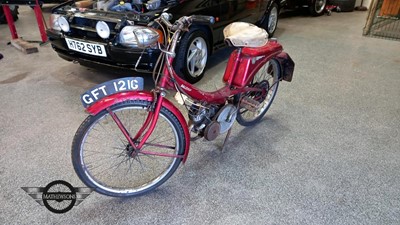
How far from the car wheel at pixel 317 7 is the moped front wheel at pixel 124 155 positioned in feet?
16.2

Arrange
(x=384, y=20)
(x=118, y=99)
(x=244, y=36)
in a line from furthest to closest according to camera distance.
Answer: (x=384, y=20) → (x=244, y=36) → (x=118, y=99)

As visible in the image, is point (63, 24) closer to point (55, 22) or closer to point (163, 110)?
point (55, 22)

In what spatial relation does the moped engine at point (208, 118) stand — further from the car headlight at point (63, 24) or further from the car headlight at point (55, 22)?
the car headlight at point (55, 22)

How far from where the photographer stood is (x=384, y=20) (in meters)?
5.59

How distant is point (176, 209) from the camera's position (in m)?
1.58

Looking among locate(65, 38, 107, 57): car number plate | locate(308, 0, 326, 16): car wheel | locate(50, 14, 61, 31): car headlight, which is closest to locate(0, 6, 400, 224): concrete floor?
locate(65, 38, 107, 57): car number plate

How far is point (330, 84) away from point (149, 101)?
226 centimetres

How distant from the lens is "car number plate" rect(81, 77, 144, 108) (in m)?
1.40

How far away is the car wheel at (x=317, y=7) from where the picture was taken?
5.87 metres

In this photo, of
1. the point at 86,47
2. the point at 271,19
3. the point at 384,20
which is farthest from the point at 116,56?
the point at 384,20

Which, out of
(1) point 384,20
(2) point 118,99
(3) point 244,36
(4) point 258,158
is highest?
(3) point 244,36

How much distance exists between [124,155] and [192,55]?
1.32 metres

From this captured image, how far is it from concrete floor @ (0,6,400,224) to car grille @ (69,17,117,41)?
556 millimetres

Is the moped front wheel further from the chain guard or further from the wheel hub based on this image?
the chain guard
